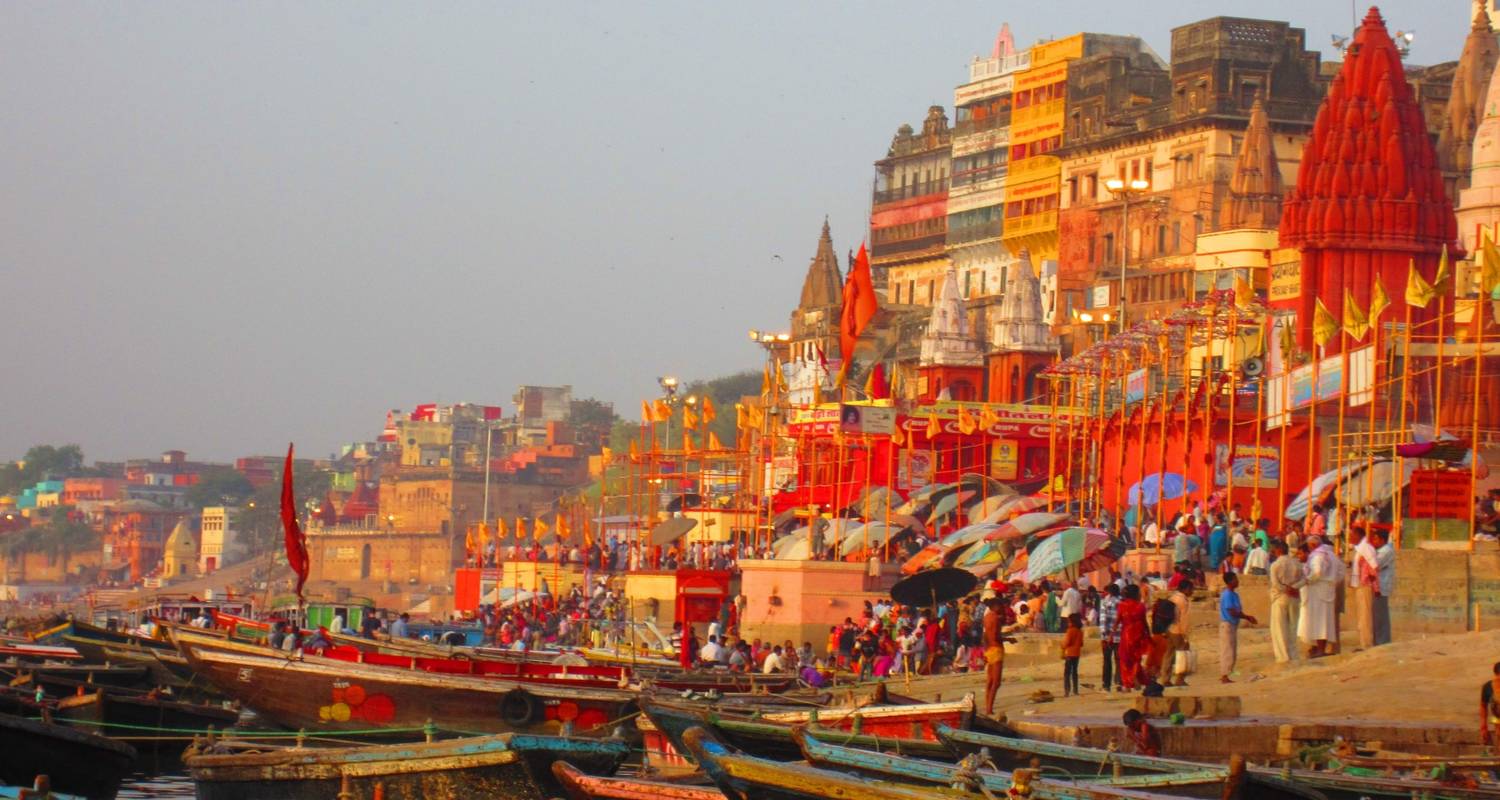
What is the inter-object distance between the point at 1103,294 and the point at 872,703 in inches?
1715

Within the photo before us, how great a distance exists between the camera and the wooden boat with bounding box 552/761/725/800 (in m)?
15.2

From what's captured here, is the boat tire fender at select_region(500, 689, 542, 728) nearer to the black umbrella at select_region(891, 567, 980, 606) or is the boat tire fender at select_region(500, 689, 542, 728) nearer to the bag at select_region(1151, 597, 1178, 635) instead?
the bag at select_region(1151, 597, 1178, 635)

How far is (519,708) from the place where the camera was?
22484 millimetres

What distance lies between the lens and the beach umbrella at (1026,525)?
35906 mm

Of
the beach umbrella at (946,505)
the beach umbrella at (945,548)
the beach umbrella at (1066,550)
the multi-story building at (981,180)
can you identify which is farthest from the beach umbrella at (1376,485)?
the multi-story building at (981,180)

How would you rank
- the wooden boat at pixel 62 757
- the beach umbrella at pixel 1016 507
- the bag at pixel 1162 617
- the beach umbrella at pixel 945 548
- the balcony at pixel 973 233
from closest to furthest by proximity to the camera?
1. the wooden boat at pixel 62 757
2. the bag at pixel 1162 617
3. the beach umbrella at pixel 945 548
4. the beach umbrella at pixel 1016 507
5. the balcony at pixel 973 233

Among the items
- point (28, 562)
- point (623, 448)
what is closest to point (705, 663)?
point (623, 448)

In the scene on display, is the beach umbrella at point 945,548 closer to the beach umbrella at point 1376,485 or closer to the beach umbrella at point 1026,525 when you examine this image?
the beach umbrella at point 1026,525

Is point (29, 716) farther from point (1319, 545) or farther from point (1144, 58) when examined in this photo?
point (1144, 58)

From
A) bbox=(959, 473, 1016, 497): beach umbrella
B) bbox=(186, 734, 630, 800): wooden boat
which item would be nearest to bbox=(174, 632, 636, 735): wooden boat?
bbox=(186, 734, 630, 800): wooden boat

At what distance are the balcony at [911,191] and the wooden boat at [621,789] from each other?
217ft

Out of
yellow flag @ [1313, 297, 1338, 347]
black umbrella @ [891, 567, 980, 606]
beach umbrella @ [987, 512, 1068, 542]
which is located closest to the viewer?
black umbrella @ [891, 567, 980, 606]

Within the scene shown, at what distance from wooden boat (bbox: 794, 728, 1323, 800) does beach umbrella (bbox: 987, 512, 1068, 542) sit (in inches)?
818

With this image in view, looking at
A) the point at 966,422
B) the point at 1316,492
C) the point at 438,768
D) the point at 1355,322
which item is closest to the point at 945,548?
the point at 1316,492
